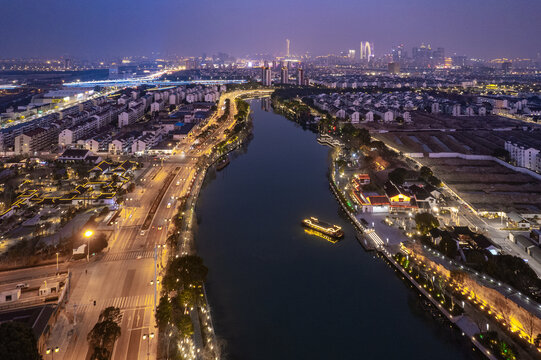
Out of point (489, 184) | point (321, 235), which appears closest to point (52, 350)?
point (321, 235)

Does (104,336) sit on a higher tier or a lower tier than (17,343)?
lower

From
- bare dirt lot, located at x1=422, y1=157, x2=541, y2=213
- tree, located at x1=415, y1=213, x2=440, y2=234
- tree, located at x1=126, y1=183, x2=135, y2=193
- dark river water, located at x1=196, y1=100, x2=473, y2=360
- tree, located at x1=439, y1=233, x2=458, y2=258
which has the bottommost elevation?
dark river water, located at x1=196, y1=100, x2=473, y2=360

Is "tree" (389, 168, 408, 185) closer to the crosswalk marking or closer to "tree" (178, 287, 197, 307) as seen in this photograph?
"tree" (178, 287, 197, 307)

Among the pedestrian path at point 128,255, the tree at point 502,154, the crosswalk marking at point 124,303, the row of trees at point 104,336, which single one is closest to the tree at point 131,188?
the pedestrian path at point 128,255

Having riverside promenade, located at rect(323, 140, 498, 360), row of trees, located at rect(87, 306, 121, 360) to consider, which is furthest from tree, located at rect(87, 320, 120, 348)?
riverside promenade, located at rect(323, 140, 498, 360)


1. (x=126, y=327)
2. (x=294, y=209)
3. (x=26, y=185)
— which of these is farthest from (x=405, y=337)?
(x=26, y=185)

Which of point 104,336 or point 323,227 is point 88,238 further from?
point 323,227
